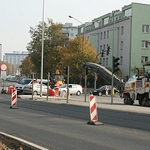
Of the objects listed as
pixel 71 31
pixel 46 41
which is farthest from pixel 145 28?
pixel 71 31

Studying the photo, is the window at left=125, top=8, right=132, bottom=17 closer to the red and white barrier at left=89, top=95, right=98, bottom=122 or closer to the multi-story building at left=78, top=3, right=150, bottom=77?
the multi-story building at left=78, top=3, right=150, bottom=77

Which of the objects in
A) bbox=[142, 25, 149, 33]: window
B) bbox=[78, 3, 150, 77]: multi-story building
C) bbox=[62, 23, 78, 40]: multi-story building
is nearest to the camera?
bbox=[78, 3, 150, 77]: multi-story building

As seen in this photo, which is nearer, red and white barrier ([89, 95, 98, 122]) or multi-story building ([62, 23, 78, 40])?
red and white barrier ([89, 95, 98, 122])

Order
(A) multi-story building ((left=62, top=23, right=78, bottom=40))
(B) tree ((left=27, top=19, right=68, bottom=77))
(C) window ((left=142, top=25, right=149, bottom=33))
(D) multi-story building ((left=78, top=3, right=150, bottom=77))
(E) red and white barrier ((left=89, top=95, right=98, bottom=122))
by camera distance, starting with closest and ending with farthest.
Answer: (E) red and white barrier ((left=89, top=95, right=98, bottom=122)) → (D) multi-story building ((left=78, top=3, right=150, bottom=77)) → (C) window ((left=142, top=25, right=149, bottom=33)) → (B) tree ((left=27, top=19, right=68, bottom=77)) → (A) multi-story building ((left=62, top=23, right=78, bottom=40))

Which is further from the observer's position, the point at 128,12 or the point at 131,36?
the point at 128,12

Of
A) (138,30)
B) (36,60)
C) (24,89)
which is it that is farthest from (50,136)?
(36,60)

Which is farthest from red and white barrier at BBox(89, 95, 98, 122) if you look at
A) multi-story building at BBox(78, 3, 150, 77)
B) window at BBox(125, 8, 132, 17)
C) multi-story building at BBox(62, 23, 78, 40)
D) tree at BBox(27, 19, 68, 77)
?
multi-story building at BBox(62, 23, 78, 40)

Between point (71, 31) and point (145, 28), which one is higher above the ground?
point (71, 31)

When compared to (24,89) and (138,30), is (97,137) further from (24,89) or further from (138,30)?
(138,30)

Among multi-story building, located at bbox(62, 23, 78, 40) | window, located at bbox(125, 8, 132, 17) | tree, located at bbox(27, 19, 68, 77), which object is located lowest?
tree, located at bbox(27, 19, 68, 77)

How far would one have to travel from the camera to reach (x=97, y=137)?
452 inches

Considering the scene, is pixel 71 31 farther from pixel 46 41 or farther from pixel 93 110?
pixel 93 110

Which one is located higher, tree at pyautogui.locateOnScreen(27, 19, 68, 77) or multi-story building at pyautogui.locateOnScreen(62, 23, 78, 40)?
multi-story building at pyautogui.locateOnScreen(62, 23, 78, 40)

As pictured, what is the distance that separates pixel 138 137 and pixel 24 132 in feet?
11.5
